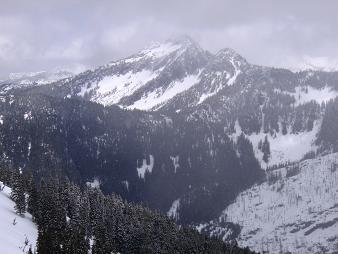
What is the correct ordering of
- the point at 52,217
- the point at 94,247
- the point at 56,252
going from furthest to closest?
1. the point at 52,217
2. the point at 94,247
3. the point at 56,252

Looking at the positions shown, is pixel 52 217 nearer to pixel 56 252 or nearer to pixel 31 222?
pixel 31 222

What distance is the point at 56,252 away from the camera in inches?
6171

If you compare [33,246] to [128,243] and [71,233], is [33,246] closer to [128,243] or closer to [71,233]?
[71,233]

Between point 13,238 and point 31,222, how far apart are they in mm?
38258

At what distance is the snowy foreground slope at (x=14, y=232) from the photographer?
149m

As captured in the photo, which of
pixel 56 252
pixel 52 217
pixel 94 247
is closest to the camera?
pixel 56 252

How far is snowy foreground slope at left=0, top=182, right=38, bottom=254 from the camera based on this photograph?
149 m

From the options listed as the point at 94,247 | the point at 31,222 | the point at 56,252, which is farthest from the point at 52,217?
the point at 56,252

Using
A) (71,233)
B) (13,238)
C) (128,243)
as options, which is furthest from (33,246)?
(128,243)

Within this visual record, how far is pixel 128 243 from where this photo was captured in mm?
198875

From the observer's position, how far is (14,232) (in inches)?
6575

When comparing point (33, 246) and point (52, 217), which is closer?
point (33, 246)

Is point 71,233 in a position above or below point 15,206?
below

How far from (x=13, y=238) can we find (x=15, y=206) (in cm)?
3816
